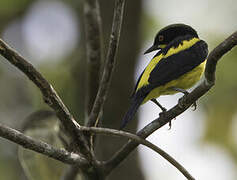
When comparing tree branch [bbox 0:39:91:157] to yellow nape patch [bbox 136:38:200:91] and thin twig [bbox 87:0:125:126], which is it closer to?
thin twig [bbox 87:0:125:126]

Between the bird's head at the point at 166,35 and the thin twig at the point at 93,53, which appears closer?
the thin twig at the point at 93,53

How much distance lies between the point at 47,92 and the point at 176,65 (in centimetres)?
199

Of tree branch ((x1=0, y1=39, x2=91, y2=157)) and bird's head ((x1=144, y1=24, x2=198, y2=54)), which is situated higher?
tree branch ((x1=0, y1=39, x2=91, y2=157))

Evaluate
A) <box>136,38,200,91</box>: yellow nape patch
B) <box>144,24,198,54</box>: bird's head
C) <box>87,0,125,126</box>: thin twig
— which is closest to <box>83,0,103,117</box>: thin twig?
<box>136,38,200,91</box>: yellow nape patch

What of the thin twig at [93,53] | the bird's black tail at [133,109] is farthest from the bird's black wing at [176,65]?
the thin twig at [93,53]

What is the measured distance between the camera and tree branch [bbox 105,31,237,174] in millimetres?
3068

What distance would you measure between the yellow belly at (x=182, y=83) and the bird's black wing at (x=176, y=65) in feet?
0.21

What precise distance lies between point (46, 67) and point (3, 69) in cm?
165

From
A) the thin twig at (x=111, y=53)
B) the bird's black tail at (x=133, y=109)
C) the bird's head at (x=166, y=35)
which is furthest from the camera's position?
the bird's head at (x=166, y=35)

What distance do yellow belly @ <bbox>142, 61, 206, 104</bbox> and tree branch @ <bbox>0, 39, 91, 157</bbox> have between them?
1.57 meters

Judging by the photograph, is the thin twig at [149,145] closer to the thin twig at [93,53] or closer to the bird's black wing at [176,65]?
the thin twig at [93,53]

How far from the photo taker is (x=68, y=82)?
8.60 m

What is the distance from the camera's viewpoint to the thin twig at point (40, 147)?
2.94 metres

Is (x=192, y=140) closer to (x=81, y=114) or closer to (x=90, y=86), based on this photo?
(x=81, y=114)
